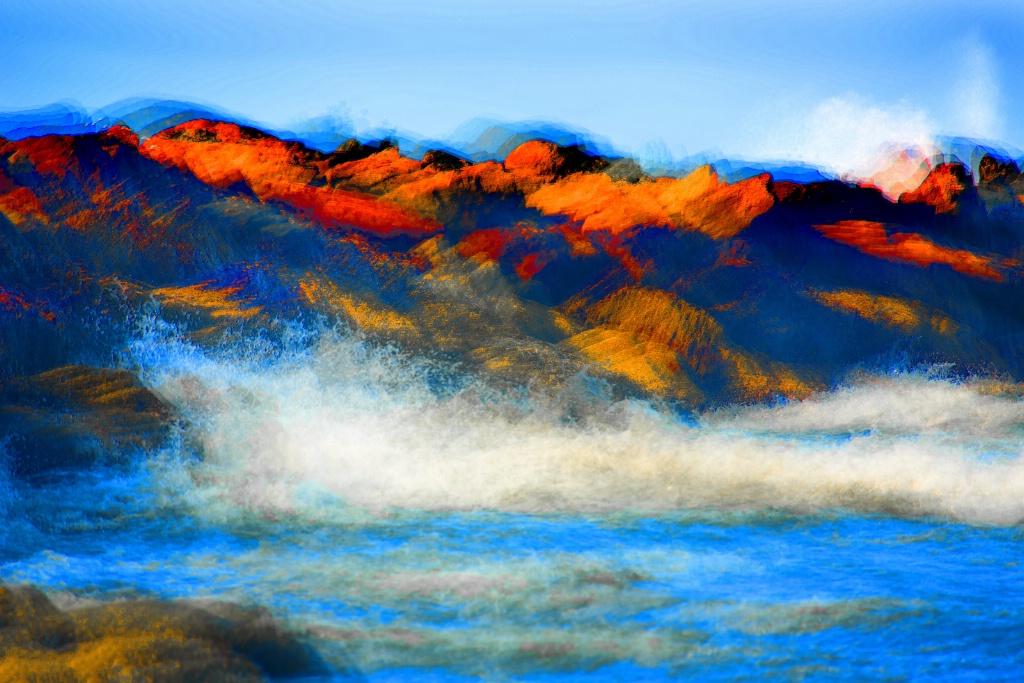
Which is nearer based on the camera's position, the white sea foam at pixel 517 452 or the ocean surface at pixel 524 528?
the ocean surface at pixel 524 528

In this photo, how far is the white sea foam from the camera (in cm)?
479

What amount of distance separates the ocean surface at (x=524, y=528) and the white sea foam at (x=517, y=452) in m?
0.02

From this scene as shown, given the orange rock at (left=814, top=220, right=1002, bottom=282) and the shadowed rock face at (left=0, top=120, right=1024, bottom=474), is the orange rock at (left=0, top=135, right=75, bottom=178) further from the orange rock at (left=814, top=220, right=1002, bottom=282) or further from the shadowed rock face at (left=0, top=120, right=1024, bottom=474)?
the orange rock at (left=814, top=220, right=1002, bottom=282)

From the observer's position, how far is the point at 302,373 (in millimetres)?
6609

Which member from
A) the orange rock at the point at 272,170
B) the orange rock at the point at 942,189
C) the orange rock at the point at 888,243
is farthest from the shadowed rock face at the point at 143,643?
the orange rock at the point at 942,189

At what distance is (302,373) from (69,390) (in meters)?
1.61

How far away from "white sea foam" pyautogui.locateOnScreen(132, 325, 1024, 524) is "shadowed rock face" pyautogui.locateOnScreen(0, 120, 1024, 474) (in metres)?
0.45

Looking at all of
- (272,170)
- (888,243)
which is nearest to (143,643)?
(272,170)

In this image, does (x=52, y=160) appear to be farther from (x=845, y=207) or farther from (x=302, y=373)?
(x=845, y=207)

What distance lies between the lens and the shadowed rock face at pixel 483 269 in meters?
6.39

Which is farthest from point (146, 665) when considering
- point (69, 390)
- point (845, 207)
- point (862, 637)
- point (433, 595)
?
point (845, 207)

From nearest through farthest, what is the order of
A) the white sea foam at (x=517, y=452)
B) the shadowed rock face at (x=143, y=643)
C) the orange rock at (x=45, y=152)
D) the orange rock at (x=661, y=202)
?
1. the shadowed rock face at (x=143, y=643)
2. the white sea foam at (x=517, y=452)
3. the orange rock at (x=45, y=152)
4. the orange rock at (x=661, y=202)

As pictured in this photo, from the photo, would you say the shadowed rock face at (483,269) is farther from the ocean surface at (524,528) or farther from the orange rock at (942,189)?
the ocean surface at (524,528)

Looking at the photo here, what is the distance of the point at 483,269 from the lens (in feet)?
27.4
